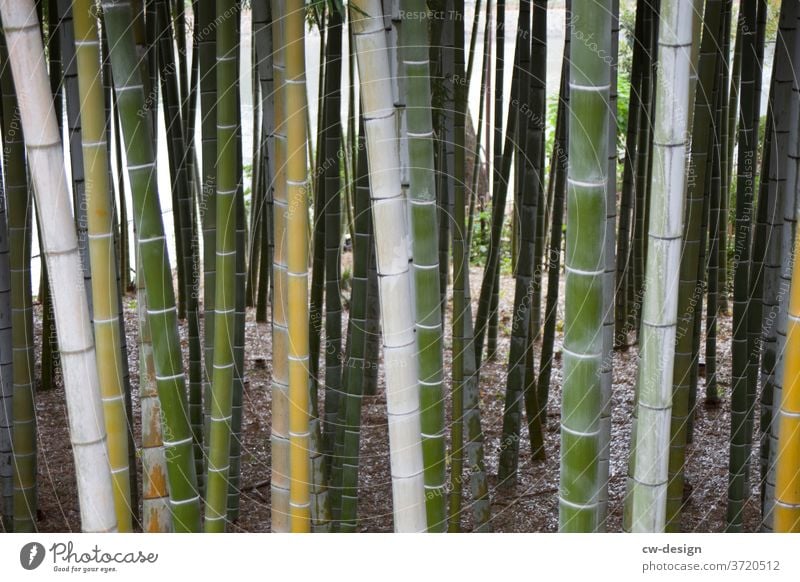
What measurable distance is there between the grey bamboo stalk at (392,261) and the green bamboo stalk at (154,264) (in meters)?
0.51

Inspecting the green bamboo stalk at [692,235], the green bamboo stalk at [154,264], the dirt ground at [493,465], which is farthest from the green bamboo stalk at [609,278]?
the dirt ground at [493,465]

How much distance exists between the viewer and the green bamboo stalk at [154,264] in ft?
6.33

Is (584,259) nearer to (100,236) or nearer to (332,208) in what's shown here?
(100,236)

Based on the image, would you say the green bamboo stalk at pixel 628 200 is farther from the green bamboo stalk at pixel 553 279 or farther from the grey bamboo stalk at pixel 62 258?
the grey bamboo stalk at pixel 62 258

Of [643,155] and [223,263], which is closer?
[223,263]

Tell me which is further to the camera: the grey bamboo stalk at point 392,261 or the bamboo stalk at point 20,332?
A: the bamboo stalk at point 20,332

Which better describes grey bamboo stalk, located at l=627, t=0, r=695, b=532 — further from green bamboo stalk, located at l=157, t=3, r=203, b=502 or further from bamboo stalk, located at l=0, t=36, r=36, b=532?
green bamboo stalk, located at l=157, t=3, r=203, b=502

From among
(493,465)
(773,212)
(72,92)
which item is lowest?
(493,465)

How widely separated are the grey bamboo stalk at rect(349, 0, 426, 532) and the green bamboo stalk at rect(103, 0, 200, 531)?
1.66 feet

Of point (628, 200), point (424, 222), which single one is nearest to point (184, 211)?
point (424, 222)

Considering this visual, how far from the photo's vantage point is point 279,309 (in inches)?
97.0

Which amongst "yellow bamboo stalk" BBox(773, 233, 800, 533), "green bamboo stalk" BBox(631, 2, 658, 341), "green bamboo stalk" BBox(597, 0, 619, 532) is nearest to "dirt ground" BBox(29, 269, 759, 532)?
"green bamboo stalk" BBox(631, 2, 658, 341)

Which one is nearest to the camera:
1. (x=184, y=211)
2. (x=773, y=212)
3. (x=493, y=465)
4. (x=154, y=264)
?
(x=154, y=264)

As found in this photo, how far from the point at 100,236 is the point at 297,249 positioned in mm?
457
